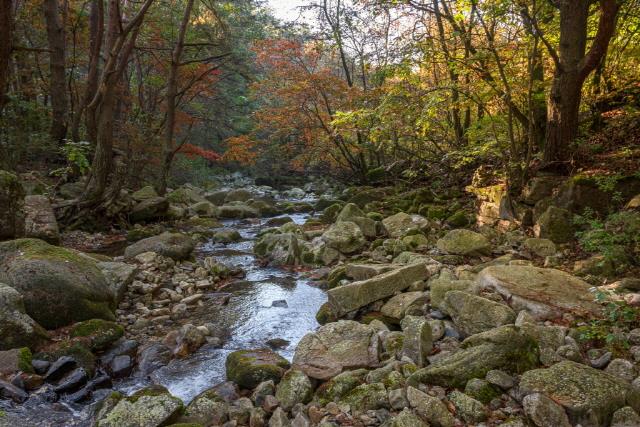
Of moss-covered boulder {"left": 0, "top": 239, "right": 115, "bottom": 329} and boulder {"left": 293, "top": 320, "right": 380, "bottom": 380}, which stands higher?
moss-covered boulder {"left": 0, "top": 239, "right": 115, "bottom": 329}

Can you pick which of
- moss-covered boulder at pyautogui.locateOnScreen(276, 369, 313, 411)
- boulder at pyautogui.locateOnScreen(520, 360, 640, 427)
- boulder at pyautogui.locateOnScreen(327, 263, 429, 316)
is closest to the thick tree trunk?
boulder at pyautogui.locateOnScreen(327, 263, 429, 316)

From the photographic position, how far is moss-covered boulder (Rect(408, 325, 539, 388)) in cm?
325

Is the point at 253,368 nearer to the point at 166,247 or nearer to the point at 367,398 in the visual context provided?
the point at 367,398

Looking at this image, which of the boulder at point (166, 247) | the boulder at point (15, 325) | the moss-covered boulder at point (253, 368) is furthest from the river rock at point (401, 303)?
the boulder at point (166, 247)

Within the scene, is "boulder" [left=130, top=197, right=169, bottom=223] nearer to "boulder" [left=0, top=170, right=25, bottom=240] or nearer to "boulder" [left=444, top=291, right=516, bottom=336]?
"boulder" [left=0, top=170, right=25, bottom=240]

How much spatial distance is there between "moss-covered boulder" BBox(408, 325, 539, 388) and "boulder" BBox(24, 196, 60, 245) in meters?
7.17

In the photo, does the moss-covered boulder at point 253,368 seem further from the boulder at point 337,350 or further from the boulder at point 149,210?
the boulder at point 149,210

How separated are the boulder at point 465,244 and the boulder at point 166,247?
500 cm

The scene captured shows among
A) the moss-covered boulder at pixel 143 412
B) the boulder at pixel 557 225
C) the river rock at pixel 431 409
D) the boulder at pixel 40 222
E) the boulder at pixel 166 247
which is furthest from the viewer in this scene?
the boulder at pixel 166 247

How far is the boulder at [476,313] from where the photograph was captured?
4.04 metres

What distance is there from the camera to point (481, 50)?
732cm

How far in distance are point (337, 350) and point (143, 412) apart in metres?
1.75

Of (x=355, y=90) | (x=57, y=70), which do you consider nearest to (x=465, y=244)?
(x=355, y=90)

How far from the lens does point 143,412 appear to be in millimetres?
3273
